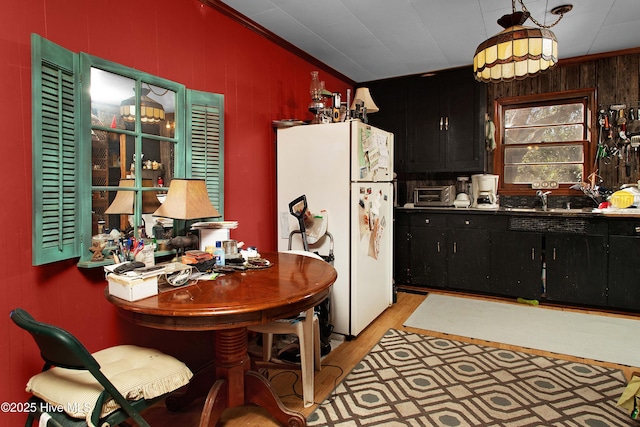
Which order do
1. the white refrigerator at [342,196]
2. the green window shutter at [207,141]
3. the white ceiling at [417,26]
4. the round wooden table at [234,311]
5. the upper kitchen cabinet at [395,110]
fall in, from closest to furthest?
the round wooden table at [234,311], the green window shutter at [207,141], the white ceiling at [417,26], the white refrigerator at [342,196], the upper kitchen cabinet at [395,110]

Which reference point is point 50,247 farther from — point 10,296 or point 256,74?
point 256,74

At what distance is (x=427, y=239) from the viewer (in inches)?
168

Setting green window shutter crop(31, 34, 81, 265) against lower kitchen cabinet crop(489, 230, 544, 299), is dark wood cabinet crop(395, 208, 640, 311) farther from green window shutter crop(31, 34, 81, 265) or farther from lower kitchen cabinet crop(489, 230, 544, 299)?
green window shutter crop(31, 34, 81, 265)

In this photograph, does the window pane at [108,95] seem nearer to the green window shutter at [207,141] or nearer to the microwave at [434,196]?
the green window shutter at [207,141]

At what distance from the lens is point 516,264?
3.84 metres

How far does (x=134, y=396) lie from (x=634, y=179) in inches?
185

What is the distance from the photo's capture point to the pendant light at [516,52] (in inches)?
82.1

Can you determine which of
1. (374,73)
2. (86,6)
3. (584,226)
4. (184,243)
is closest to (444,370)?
(184,243)

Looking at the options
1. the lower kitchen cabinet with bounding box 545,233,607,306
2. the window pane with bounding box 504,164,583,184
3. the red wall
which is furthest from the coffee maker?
the red wall

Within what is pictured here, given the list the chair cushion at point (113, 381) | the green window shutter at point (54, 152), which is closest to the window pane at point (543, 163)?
the chair cushion at point (113, 381)

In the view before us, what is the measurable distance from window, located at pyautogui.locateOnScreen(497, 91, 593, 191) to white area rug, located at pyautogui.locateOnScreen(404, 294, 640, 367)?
152 cm

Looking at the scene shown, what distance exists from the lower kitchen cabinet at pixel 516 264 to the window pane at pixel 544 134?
4.03 ft

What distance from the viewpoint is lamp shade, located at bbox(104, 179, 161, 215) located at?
1946 mm

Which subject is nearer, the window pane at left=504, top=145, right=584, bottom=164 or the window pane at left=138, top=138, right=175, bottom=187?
the window pane at left=138, top=138, right=175, bottom=187
